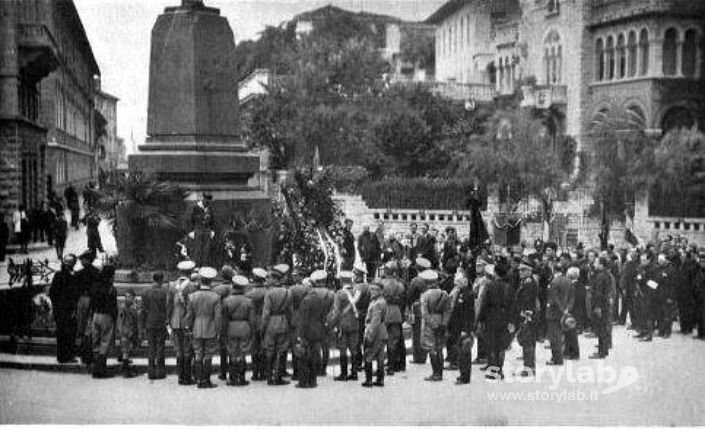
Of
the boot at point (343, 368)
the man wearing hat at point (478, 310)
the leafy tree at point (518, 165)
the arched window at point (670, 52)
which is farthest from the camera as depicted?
the arched window at point (670, 52)

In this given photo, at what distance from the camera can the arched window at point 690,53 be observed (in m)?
39.6

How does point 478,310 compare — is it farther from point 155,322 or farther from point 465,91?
point 465,91

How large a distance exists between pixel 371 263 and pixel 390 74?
98.6ft

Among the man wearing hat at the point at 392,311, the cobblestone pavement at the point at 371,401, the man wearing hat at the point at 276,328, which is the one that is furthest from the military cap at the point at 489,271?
the man wearing hat at the point at 276,328

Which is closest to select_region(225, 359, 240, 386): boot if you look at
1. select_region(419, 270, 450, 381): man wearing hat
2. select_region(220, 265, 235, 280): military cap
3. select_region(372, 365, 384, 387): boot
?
select_region(220, 265, 235, 280): military cap

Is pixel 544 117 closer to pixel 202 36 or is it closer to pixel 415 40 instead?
pixel 415 40

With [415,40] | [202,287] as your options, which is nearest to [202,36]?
[202,287]

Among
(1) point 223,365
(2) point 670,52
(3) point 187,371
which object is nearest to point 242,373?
(1) point 223,365

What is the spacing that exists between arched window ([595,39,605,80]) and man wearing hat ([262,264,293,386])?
35.5 metres

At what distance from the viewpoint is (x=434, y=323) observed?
12.3 m

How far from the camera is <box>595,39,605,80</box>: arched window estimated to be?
44.0 metres

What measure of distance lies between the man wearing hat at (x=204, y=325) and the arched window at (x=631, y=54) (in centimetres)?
3382

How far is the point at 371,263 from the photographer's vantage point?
20.7 metres

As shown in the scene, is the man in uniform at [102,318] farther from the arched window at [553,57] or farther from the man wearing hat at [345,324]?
the arched window at [553,57]
